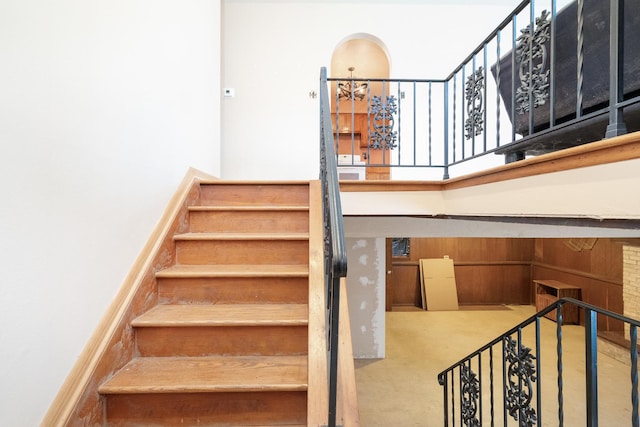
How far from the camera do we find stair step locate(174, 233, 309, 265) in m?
1.98

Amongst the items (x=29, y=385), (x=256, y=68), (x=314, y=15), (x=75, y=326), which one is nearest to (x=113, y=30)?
(x=75, y=326)

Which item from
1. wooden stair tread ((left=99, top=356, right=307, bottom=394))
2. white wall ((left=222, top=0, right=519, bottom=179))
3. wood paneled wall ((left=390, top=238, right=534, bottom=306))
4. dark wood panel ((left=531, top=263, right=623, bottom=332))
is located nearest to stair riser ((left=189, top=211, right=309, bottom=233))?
wooden stair tread ((left=99, top=356, right=307, bottom=394))

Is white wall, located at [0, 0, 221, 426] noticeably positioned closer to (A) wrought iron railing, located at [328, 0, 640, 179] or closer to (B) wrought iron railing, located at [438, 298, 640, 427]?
(A) wrought iron railing, located at [328, 0, 640, 179]

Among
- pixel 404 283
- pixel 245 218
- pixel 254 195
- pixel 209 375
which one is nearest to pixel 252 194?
pixel 254 195

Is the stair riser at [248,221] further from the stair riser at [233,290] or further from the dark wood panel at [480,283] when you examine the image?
the dark wood panel at [480,283]

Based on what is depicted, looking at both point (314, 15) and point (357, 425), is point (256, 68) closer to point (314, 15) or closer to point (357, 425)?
point (314, 15)

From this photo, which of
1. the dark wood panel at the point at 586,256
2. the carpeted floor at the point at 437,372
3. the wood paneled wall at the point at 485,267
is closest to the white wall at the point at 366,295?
the carpeted floor at the point at 437,372

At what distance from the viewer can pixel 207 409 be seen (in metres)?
1.32

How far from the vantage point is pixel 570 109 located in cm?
169

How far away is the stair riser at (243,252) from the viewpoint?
1.98 meters

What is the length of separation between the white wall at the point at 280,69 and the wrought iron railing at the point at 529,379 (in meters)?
2.90

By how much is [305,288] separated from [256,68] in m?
3.52

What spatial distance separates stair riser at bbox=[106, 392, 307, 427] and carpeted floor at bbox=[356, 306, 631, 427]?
2723mm

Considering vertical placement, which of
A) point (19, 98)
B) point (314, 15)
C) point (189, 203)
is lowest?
point (189, 203)
